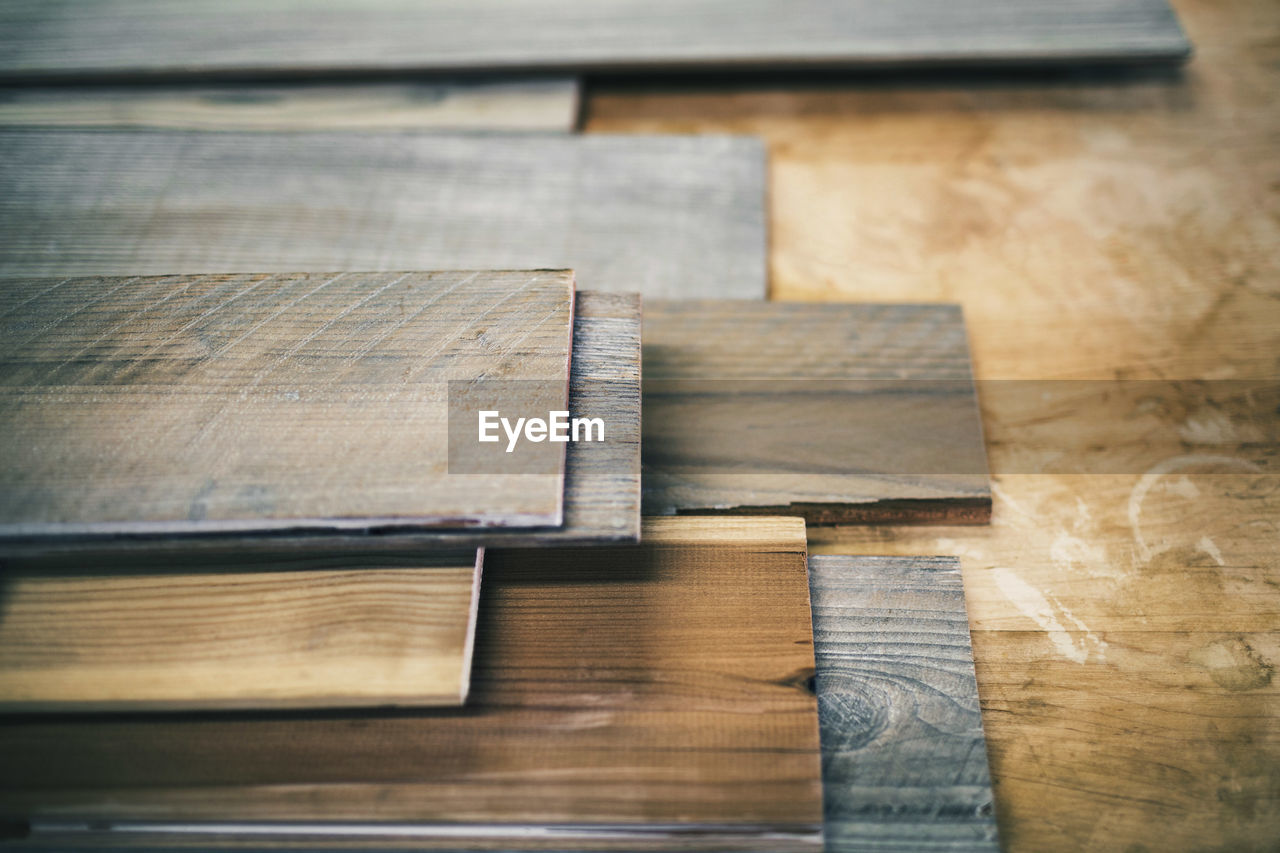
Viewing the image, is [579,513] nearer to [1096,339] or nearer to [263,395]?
[263,395]

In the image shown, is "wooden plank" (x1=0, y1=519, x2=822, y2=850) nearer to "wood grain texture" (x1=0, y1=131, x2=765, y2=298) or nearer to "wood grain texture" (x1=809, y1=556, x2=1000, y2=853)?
"wood grain texture" (x1=809, y1=556, x2=1000, y2=853)

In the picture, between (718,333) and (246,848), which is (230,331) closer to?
(246,848)

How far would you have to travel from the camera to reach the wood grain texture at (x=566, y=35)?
1.73 m

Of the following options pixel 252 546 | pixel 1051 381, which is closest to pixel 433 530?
pixel 252 546

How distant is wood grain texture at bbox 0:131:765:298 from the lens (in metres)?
1.48

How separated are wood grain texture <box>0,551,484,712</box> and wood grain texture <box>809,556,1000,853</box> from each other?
0.52 metres

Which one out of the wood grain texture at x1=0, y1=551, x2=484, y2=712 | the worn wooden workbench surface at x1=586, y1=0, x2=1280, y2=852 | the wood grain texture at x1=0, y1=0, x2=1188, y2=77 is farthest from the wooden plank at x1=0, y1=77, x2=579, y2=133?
the wood grain texture at x1=0, y1=551, x2=484, y2=712

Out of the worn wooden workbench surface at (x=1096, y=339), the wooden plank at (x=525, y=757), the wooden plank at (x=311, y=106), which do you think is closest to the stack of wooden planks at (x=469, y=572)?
the wooden plank at (x=525, y=757)

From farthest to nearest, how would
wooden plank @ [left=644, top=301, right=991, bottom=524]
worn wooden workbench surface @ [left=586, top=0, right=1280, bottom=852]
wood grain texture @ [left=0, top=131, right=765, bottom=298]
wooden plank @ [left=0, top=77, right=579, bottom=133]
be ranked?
1. wooden plank @ [left=0, top=77, right=579, bottom=133]
2. wood grain texture @ [left=0, top=131, right=765, bottom=298]
3. wooden plank @ [left=644, top=301, right=991, bottom=524]
4. worn wooden workbench surface @ [left=586, top=0, right=1280, bottom=852]

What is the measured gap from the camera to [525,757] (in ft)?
3.16

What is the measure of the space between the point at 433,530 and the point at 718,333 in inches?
26.0

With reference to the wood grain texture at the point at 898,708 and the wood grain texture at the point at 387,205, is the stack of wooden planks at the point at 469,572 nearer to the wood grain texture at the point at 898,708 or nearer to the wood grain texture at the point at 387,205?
the wood grain texture at the point at 898,708

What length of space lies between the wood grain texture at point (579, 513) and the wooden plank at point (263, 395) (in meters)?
0.02

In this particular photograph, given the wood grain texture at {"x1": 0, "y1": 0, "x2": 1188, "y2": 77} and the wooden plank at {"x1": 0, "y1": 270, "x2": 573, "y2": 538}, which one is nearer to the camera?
the wooden plank at {"x1": 0, "y1": 270, "x2": 573, "y2": 538}
